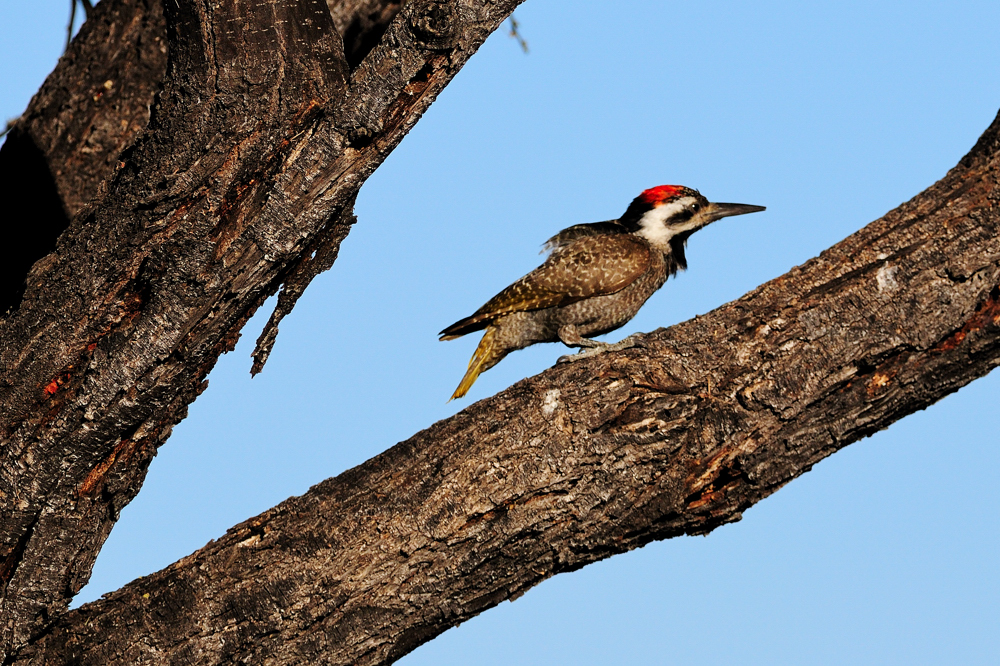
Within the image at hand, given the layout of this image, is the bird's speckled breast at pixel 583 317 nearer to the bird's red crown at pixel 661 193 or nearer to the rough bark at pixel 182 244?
the bird's red crown at pixel 661 193

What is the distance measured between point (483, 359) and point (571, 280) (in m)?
0.70

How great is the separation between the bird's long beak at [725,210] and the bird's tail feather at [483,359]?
1.58 m

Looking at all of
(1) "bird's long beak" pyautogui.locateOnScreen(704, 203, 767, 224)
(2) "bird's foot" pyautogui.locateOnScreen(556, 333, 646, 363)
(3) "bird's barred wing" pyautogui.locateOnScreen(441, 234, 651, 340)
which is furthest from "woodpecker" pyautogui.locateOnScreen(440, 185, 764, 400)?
(2) "bird's foot" pyautogui.locateOnScreen(556, 333, 646, 363)

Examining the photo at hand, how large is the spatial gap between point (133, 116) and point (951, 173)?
4429mm

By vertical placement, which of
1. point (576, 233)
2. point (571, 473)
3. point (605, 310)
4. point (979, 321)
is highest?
point (576, 233)

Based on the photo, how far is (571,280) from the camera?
576 centimetres

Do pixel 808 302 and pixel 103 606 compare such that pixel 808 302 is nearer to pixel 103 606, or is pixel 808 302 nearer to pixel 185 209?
pixel 185 209

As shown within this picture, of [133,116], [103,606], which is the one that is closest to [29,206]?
[133,116]

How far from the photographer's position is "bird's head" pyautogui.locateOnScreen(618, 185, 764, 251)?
6.26m

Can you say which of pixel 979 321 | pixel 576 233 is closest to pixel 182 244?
pixel 576 233

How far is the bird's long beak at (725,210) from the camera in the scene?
6297 mm

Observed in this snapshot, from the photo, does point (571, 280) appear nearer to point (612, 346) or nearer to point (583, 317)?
point (583, 317)

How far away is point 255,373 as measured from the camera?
4465 millimetres

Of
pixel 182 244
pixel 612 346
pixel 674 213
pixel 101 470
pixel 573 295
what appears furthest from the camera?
pixel 674 213
